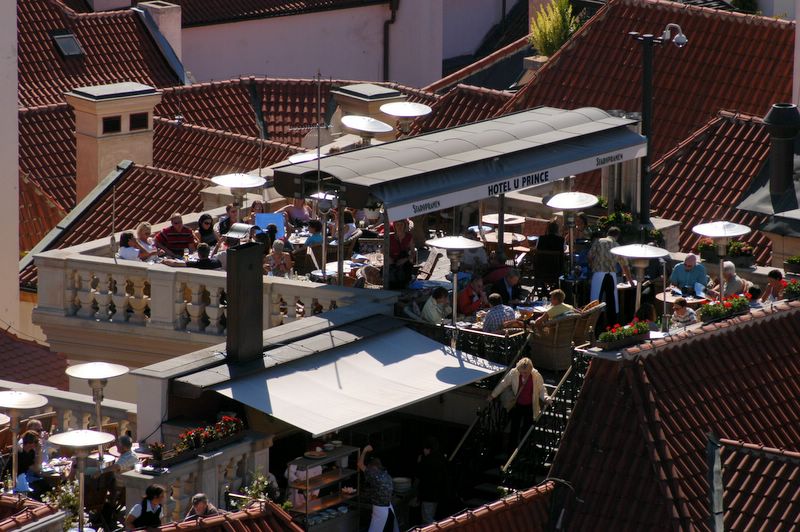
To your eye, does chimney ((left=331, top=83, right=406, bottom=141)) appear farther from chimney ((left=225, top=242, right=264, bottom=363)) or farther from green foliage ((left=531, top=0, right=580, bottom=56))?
chimney ((left=225, top=242, right=264, bottom=363))

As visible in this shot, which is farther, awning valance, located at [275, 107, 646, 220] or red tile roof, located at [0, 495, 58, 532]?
awning valance, located at [275, 107, 646, 220]

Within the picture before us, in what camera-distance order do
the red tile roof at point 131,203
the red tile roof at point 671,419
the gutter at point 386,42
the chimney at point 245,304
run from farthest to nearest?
the gutter at point 386,42 < the red tile roof at point 131,203 < the chimney at point 245,304 < the red tile roof at point 671,419

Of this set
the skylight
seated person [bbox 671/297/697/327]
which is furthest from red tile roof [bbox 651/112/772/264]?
the skylight

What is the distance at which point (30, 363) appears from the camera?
149 feet

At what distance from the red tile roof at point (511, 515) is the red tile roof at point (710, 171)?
16126 mm

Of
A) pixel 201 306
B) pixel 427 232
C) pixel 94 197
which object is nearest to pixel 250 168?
pixel 94 197

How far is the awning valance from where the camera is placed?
36781 millimetres

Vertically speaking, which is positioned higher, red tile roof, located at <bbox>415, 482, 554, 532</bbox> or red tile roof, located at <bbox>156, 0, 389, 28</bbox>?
red tile roof, located at <bbox>156, 0, 389, 28</bbox>

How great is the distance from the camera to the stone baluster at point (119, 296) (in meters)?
39.1

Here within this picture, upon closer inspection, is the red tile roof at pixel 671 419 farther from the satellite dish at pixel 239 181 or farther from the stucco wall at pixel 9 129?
the stucco wall at pixel 9 129

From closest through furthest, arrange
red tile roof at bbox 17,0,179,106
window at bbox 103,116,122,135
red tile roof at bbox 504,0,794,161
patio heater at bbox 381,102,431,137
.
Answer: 1. patio heater at bbox 381,102,431,137
2. window at bbox 103,116,122,135
3. red tile roof at bbox 504,0,794,161
4. red tile roof at bbox 17,0,179,106

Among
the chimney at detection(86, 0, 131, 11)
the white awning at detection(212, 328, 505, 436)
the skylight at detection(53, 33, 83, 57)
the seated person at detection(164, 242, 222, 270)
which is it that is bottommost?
the white awning at detection(212, 328, 505, 436)

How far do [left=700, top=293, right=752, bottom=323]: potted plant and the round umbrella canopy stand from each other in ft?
11.6

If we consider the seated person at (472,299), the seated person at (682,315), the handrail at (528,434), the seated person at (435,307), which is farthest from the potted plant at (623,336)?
the seated person at (472,299)
